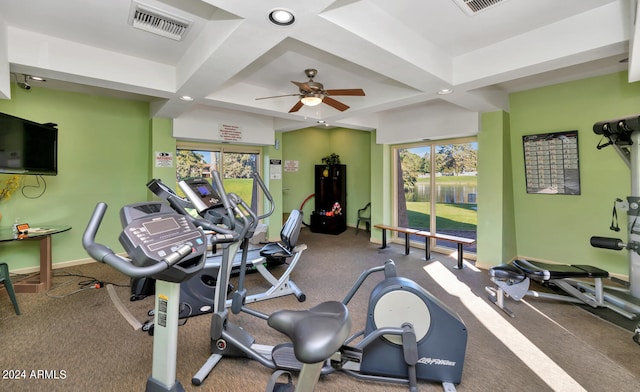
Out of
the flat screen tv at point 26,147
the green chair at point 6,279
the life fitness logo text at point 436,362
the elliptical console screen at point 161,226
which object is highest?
the flat screen tv at point 26,147

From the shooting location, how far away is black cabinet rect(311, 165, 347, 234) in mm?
6777

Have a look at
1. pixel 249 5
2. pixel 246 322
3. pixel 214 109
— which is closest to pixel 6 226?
pixel 214 109

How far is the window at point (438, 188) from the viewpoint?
4875 millimetres

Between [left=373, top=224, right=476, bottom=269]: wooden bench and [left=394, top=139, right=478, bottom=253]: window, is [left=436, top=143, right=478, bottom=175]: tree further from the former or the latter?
[left=373, top=224, right=476, bottom=269]: wooden bench

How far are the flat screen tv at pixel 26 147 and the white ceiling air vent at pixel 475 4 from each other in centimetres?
441

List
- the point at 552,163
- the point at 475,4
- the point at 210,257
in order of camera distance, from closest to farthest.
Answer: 1. the point at 475,4
2. the point at 210,257
3. the point at 552,163

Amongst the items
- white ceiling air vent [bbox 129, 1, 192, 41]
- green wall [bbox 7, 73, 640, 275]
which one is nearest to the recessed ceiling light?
white ceiling air vent [bbox 129, 1, 192, 41]

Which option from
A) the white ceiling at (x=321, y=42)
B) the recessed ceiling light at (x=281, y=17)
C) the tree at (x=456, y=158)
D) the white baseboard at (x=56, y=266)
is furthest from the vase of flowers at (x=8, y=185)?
the tree at (x=456, y=158)

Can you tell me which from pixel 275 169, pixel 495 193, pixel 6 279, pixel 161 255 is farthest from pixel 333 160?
pixel 161 255

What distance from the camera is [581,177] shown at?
3773mm

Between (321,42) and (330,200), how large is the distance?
16.7ft

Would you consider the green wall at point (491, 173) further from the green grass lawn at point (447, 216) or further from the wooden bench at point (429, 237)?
the green grass lawn at point (447, 216)

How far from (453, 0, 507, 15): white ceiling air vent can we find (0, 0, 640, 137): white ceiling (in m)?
0.05

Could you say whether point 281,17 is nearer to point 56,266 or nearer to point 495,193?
point 495,193
